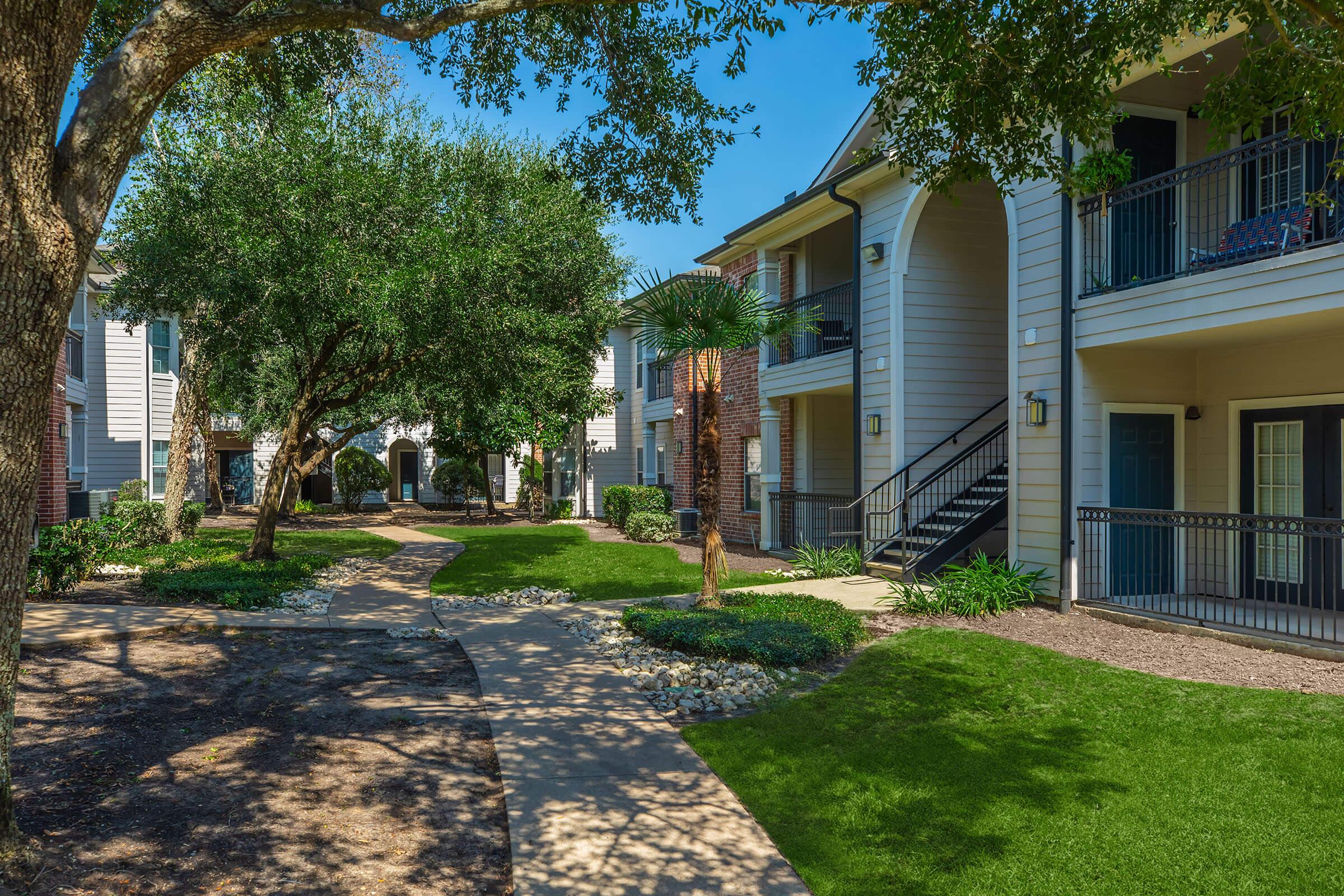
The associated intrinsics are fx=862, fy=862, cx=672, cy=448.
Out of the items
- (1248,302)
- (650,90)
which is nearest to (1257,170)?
(1248,302)

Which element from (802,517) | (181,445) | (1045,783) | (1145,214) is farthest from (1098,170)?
(181,445)

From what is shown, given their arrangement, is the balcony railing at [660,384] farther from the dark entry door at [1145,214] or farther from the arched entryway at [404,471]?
the dark entry door at [1145,214]

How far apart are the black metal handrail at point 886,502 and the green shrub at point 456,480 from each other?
61.6 feet

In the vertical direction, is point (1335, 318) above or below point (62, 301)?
above

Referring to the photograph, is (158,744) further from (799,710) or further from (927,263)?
(927,263)

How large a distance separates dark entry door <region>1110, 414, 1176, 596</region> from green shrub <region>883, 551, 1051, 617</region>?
93 cm

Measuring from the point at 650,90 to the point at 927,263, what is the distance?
5839 millimetres

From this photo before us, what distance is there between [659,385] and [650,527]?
6.01 m

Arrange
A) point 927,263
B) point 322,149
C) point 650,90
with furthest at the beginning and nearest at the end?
point 927,263 < point 322,149 < point 650,90

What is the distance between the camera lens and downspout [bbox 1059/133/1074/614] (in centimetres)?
956

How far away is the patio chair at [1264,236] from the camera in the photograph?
7922 mm

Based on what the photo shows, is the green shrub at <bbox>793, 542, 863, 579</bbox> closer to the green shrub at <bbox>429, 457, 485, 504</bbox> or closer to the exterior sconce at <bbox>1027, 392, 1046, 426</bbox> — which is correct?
the exterior sconce at <bbox>1027, 392, 1046, 426</bbox>

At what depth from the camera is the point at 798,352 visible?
16203 mm

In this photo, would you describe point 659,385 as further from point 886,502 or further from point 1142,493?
point 1142,493
